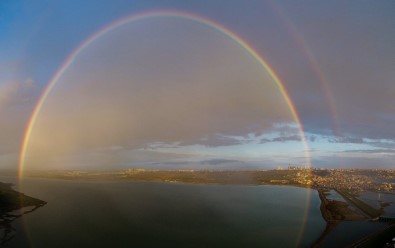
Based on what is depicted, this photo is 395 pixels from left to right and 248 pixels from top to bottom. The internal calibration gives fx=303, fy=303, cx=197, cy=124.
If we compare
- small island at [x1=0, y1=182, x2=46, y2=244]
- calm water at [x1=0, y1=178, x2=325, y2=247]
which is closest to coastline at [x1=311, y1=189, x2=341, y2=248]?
calm water at [x1=0, y1=178, x2=325, y2=247]

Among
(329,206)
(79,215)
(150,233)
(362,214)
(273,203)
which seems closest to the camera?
(150,233)

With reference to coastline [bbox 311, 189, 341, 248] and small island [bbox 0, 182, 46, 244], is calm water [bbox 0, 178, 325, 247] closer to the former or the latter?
coastline [bbox 311, 189, 341, 248]

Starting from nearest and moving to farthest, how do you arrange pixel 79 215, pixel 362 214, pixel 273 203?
pixel 79 215
pixel 362 214
pixel 273 203

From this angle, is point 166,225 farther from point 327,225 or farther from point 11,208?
point 11,208

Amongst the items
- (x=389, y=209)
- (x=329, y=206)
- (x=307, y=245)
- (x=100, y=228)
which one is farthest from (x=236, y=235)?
(x=389, y=209)

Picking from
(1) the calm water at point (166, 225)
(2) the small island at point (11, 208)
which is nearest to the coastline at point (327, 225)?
(1) the calm water at point (166, 225)

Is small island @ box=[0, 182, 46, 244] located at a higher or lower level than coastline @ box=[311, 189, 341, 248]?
higher

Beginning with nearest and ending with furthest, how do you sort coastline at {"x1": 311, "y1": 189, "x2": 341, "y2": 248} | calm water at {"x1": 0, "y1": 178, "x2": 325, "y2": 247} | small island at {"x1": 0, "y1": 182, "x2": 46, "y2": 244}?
calm water at {"x1": 0, "y1": 178, "x2": 325, "y2": 247} < coastline at {"x1": 311, "y1": 189, "x2": 341, "y2": 248} < small island at {"x1": 0, "y1": 182, "x2": 46, "y2": 244}

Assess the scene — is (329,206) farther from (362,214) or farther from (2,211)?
(2,211)
